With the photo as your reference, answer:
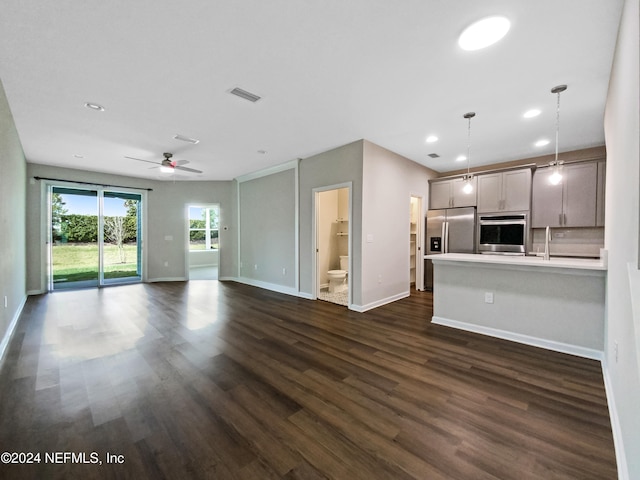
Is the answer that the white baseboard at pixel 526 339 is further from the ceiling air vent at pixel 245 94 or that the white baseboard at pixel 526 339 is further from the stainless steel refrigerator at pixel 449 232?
the ceiling air vent at pixel 245 94

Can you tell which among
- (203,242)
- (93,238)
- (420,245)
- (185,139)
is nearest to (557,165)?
(420,245)

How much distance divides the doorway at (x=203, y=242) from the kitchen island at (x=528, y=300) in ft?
21.5

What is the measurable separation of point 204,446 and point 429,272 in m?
5.40

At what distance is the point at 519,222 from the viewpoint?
4984 mm

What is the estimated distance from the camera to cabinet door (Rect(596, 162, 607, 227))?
4355mm

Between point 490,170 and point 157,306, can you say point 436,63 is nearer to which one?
point 490,170

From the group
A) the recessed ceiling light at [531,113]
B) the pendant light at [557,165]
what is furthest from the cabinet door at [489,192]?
the recessed ceiling light at [531,113]

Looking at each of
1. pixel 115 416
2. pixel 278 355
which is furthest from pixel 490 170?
pixel 115 416

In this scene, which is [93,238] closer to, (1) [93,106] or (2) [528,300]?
(1) [93,106]

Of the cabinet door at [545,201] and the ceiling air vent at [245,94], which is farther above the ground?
the ceiling air vent at [245,94]

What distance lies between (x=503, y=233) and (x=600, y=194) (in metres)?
1.47

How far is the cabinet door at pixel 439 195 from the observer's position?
5.88 meters

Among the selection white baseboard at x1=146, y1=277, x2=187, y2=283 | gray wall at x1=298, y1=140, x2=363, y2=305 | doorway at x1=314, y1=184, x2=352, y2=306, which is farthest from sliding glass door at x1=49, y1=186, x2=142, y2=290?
doorway at x1=314, y1=184, x2=352, y2=306

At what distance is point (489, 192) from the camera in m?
5.31
